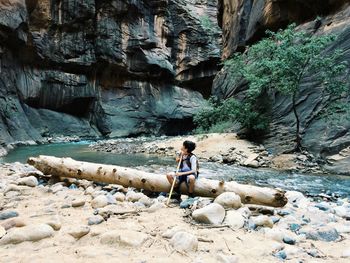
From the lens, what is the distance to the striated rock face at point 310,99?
858 centimetres

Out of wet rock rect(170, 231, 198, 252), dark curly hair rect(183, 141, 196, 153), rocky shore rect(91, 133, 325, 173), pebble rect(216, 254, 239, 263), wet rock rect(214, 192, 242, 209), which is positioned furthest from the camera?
rocky shore rect(91, 133, 325, 173)

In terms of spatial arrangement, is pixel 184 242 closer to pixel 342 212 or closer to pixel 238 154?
pixel 342 212

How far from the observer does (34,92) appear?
25.2 m

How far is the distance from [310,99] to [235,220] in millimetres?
8218

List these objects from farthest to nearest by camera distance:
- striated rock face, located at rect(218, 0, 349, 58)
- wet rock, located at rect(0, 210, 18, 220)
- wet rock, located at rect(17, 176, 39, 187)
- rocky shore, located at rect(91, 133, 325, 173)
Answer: striated rock face, located at rect(218, 0, 349, 58)
rocky shore, located at rect(91, 133, 325, 173)
wet rock, located at rect(17, 176, 39, 187)
wet rock, located at rect(0, 210, 18, 220)

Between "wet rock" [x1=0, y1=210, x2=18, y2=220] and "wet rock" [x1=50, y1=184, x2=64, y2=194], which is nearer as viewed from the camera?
"wet rock" [x1=0, y1=210, x2=18, y2=220]

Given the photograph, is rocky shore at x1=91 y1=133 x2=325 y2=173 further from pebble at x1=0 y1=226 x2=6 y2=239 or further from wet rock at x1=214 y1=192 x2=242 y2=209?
pebble at x1=0 y1=226 x2=6 y2=239

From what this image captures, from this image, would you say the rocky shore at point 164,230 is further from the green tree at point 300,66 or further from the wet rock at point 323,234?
the green tree at point 300,66

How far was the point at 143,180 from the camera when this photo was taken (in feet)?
15.8

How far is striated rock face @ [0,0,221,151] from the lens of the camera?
2228cm

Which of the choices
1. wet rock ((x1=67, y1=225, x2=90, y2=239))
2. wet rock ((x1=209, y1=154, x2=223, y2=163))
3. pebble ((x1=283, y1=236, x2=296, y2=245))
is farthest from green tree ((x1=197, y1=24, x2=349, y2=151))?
wet rock ((x1=67, y1=225, x2=90, y2=239))

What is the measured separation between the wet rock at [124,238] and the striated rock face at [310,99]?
6722mm

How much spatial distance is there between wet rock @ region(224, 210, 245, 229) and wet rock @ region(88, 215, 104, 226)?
1.41m

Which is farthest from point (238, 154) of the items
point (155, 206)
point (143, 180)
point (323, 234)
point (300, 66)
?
point (323, 234)
